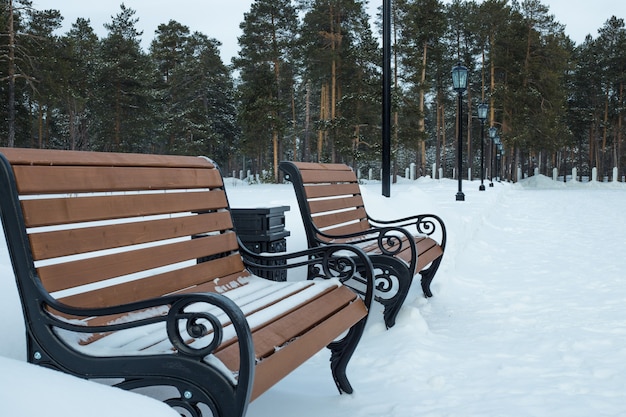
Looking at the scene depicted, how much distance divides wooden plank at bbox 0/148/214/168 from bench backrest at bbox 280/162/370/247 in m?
1.14

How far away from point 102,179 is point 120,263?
33 centimetres

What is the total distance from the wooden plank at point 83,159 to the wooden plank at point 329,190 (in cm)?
127

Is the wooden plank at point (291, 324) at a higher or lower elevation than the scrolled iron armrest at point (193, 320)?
lower

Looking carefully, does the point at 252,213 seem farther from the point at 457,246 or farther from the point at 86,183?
the point at 457,246

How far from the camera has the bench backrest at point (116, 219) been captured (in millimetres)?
1812

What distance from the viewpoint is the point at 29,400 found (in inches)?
46.3

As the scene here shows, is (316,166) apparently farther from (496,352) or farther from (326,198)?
(496,352)

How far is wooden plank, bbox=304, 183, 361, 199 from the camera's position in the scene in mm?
3948

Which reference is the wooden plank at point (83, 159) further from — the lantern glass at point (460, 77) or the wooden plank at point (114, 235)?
the lantern glass at point (460, 77)

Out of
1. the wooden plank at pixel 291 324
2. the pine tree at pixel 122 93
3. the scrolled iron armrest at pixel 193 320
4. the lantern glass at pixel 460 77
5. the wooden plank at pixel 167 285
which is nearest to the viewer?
the scrolled iron armrest at pixel 193 320

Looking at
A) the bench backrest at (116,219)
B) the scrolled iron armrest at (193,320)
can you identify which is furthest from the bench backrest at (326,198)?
the scrolled iron armrest at (193,320)

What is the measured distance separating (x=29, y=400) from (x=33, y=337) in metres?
0.64

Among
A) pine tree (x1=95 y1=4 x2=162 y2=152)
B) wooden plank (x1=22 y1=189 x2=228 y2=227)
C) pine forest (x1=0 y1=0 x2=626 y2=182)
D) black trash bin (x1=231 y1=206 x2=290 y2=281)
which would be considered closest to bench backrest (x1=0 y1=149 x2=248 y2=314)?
wooden plank (x1=22 y1=189 x2=228 y2=227)

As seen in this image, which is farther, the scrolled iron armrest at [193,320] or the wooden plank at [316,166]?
the wooden plank at [316,166]
